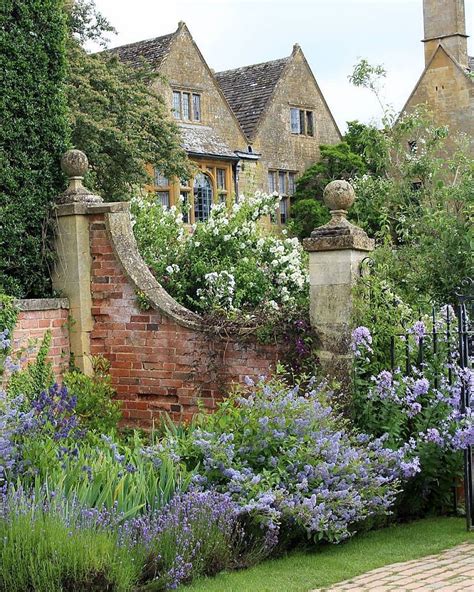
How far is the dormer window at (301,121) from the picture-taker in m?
34.0

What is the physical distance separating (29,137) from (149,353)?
95.5 inches

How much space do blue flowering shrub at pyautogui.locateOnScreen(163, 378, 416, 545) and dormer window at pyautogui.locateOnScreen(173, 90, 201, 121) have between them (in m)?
22.8

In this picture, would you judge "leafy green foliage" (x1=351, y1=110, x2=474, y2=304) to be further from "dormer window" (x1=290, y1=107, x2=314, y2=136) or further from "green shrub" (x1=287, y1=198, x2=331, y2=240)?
"dormer window" (x1=290, y1=107, x2=314, y2=136)

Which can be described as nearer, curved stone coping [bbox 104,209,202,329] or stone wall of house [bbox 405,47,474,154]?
curved stone coping [bbox 104,209,202,329]

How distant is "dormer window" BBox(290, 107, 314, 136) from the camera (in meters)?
34.0

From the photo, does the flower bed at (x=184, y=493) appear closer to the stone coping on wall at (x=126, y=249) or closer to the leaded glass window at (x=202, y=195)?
the stone coping on wall at (x=126, y=249)

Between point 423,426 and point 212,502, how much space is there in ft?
7.27

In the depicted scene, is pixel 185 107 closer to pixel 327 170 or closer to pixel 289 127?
pixel 289 127

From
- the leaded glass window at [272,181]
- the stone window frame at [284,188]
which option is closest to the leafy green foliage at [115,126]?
the leaded glass window at [272,181]

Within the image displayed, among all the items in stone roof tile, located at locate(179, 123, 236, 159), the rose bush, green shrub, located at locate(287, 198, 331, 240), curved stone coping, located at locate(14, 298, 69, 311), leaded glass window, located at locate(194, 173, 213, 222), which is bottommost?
curved stone coping, located at locate(14, 298, 69, 311)

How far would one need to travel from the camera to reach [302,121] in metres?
34.4

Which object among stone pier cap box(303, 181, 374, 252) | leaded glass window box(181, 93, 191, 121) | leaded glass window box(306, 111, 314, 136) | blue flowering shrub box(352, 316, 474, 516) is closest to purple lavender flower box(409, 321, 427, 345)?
blue flowering shrub box(352, 316, 474, 516)

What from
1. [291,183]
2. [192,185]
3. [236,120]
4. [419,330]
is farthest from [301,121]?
[419,330]

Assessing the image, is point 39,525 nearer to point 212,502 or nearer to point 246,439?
point 212,502
